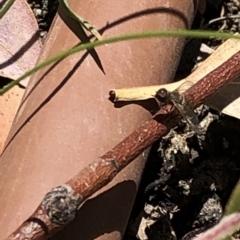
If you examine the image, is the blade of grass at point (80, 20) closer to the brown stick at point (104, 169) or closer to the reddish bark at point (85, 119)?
the reddish bark at point (85, 119)

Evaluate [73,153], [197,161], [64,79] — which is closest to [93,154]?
[73,153]

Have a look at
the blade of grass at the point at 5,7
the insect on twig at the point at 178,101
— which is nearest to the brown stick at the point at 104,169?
the insect on twig at the point at 178,101

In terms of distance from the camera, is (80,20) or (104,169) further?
(80,20)

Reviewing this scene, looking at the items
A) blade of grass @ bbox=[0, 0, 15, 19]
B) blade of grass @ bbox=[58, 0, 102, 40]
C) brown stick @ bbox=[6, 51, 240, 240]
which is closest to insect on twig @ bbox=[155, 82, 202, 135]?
brown stick @ bbox=[6, 51, 240, 240]

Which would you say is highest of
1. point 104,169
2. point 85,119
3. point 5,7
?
point 5,7

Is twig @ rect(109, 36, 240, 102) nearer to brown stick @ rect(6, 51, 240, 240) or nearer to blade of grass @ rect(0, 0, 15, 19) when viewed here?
brown stick @ rect(6, 51, 240, 240)

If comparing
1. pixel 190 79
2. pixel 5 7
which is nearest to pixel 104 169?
pixel 190 79

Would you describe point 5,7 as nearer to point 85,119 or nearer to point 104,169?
point 85,119
